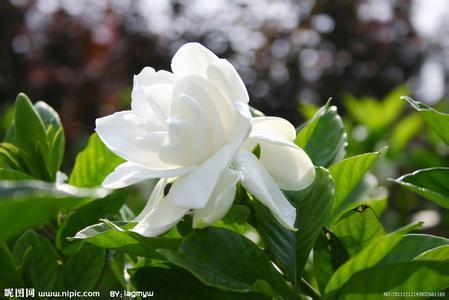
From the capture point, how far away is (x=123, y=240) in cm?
81

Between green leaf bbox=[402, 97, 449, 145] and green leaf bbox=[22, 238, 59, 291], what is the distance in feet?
1.91

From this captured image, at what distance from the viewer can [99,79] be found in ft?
18.7

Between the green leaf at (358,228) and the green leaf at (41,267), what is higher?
the green leaf at (358,228)

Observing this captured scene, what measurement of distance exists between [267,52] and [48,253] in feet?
21.7

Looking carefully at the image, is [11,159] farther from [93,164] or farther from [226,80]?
[226,80]

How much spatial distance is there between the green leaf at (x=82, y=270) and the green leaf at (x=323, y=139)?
0.36m

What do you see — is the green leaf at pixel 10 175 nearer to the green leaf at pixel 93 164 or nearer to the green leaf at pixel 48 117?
the green leaf at pixel 93 164

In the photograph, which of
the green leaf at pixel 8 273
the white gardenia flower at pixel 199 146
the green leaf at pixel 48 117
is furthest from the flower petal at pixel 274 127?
the green leaf at pixel 48 117

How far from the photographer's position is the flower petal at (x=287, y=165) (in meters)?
0.82

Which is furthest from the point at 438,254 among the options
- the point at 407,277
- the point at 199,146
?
the point at 199,146

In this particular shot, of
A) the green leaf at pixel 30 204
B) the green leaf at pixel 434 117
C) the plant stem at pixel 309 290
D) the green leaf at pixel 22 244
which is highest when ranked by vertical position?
the green leaf at pixel 30 204

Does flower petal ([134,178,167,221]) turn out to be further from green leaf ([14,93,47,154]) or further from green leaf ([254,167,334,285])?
green leaf ([14,93,47,154])

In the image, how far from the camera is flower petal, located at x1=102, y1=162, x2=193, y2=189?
2.58ft

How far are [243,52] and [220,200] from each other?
22.4ft
